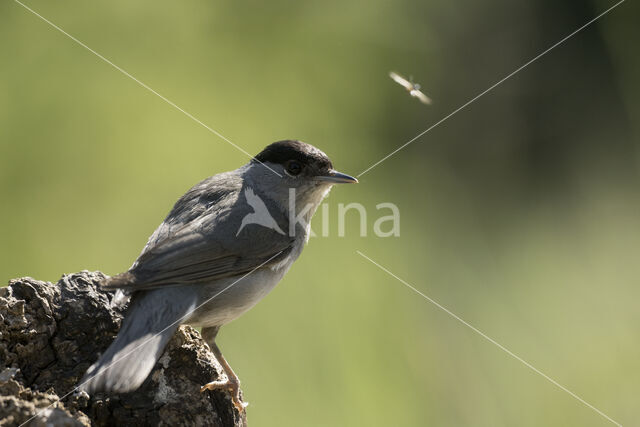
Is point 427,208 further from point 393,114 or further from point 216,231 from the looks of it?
point 216,231

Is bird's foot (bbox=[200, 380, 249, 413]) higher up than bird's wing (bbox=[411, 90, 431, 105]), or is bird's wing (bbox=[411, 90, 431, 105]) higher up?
bird's wing (bbox=[411, 90, 431, 105])

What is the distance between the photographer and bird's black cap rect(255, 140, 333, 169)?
3.76 meters

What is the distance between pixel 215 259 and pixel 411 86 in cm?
208

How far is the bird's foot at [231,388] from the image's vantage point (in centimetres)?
287

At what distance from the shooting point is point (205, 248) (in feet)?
10.3

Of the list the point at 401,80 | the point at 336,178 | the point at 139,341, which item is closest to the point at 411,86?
the point at 401,80

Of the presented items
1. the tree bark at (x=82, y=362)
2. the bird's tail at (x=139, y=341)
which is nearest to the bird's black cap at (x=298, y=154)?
the bird's tail at (x=139, y=341)

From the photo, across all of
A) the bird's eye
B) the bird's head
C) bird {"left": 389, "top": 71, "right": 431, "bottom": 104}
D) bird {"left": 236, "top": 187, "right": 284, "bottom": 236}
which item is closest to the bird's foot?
bird {"left": 236, "top": 187, "right": 284, "bottom": 236}

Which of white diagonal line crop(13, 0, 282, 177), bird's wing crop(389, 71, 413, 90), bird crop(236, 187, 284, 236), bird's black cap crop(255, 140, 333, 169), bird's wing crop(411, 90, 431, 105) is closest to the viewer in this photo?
bird crop(236, 187, 284, 236)

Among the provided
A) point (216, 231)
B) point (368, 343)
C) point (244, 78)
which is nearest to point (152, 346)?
point (216, 231)

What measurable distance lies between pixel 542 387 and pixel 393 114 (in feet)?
6.87

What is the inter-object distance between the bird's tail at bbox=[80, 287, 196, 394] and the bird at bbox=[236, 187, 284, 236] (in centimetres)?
58

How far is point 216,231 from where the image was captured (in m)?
3.25

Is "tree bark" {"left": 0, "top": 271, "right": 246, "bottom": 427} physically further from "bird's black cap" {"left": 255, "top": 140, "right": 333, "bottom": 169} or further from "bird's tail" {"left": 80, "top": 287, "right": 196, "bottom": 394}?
"bird's black cap" {"left": 255, "top": 140, "right": 333, "bottom": 169}
